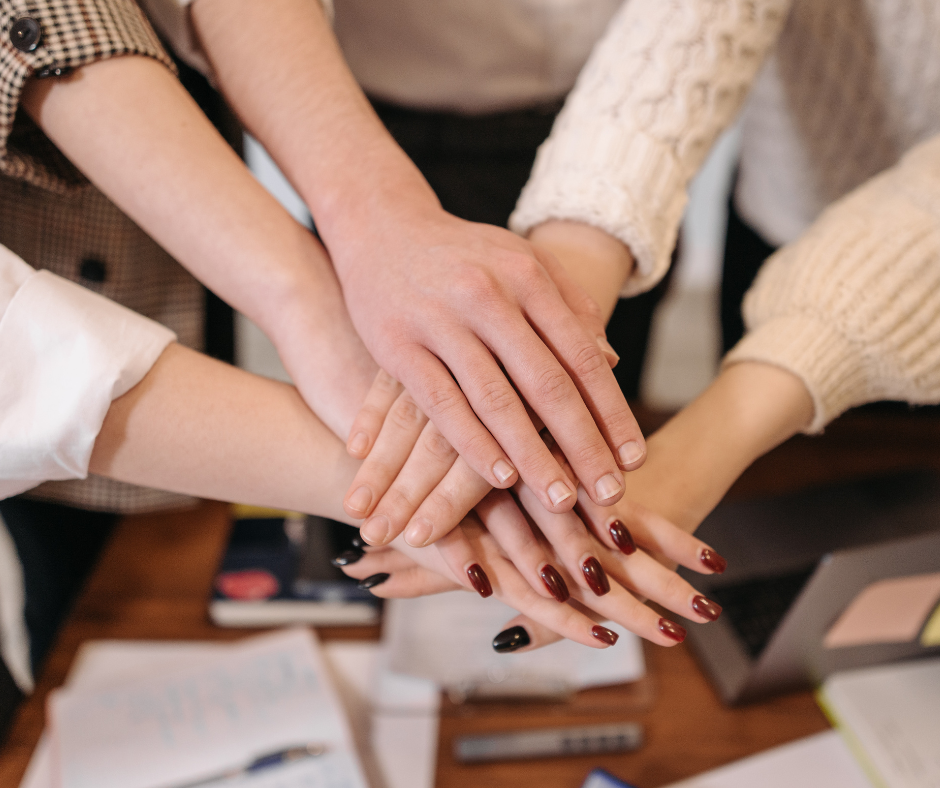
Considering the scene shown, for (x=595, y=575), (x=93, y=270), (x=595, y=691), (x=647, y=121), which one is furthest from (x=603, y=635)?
(x=93, y=270)

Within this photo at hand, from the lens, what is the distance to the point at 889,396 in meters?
0.67

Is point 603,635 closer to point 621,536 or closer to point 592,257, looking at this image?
point 621,536

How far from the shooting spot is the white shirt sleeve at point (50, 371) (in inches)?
19.0

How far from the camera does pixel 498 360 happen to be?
53cm

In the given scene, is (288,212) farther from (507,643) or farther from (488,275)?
(507,643)

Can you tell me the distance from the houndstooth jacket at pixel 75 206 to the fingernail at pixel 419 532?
13.6 inches

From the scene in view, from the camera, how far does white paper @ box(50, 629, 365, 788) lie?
0.67 metres

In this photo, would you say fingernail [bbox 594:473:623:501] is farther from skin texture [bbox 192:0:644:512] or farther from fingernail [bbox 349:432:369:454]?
fingernail [bbox 349:432:369:454]

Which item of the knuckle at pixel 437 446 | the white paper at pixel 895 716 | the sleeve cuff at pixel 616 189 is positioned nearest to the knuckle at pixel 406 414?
the knuckle at pixel 437 446

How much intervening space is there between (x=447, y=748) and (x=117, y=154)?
632 millimetres

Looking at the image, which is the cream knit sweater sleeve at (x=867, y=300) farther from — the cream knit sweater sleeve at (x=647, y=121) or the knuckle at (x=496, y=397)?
the knuckle at (x=496, y=397)

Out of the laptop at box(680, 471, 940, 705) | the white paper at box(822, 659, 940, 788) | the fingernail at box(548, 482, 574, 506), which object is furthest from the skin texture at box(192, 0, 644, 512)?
the white paper at box(822, 659, 940, 788)

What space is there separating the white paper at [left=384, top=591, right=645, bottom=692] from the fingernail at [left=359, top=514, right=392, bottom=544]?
10.5 inches

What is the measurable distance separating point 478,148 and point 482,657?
25.4 inches
